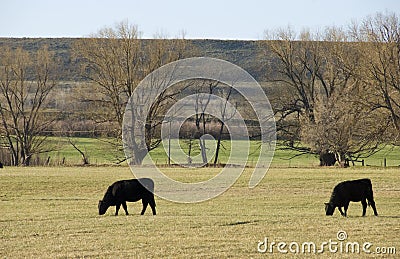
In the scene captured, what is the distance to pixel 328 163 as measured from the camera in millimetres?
55125

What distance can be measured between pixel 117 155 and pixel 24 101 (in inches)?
410

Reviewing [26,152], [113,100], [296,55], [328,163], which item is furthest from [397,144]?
[26,152]

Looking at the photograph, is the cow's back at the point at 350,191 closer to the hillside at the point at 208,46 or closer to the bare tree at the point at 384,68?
the bare tree at the point at 384,68

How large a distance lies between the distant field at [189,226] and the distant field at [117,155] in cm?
2397

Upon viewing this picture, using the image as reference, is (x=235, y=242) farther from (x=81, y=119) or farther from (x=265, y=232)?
(x=81, y=119)

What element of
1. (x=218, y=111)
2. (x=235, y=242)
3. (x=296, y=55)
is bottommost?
(x=235, y=242)

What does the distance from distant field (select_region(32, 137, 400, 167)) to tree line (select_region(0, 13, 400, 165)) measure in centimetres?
131

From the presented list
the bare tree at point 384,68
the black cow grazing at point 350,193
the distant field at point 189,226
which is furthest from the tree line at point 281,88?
the black cow grazing at point 350,193

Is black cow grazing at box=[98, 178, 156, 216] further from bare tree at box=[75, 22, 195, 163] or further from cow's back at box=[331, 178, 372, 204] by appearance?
bare tree at box=[75, 22, 195, 163]

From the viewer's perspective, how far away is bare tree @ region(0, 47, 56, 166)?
58281mm

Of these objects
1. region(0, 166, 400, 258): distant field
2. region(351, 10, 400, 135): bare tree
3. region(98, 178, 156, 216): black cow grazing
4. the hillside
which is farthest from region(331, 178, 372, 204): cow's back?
the hillside

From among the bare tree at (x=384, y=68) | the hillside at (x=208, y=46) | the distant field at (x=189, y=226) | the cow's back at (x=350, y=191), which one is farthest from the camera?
the hillside at (x=208, y=46)

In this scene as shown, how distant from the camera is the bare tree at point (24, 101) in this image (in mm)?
58281

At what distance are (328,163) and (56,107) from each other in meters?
25.7
